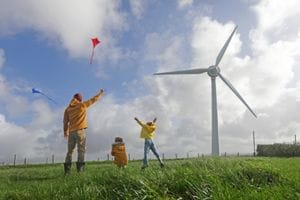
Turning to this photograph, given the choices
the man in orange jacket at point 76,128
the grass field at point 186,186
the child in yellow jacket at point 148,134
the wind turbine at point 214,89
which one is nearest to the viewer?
the grass field at point 186,186

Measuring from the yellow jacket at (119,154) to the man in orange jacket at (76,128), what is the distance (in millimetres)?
2421

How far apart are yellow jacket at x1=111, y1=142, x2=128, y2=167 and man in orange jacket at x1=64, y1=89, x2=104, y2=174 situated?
2421 millimetres

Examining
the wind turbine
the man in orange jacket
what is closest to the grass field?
the man in orange jacket

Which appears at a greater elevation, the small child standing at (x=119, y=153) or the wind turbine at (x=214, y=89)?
the wind turbine at (x=214, y=89)

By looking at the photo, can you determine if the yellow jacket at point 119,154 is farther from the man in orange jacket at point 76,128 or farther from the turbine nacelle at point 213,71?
the turbine nacelle at point 213,71

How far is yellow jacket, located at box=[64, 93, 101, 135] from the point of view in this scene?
14281mm

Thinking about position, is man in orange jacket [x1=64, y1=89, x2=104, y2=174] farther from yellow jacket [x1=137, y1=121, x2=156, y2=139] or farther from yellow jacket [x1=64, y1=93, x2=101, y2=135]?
yellow jacket [x1=137, y1=121, x2=156, y2=139]

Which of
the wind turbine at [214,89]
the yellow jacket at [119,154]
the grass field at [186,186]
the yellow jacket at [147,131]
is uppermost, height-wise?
the wind turbine at [214,89]

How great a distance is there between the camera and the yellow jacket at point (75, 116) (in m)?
14.3

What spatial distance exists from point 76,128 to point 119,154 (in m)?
2.84

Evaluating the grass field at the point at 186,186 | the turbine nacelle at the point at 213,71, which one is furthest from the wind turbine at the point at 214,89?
the grass field at the point at 186,186

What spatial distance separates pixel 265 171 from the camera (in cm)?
953

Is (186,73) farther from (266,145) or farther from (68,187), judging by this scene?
(68,187)

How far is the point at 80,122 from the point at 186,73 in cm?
2966
